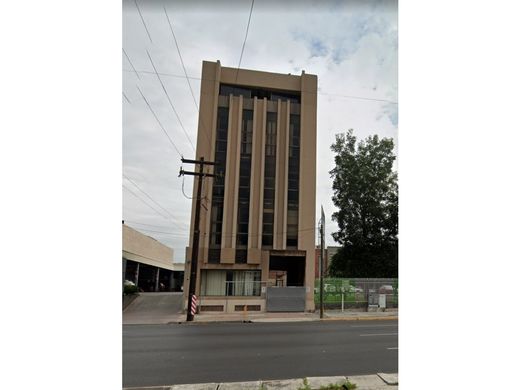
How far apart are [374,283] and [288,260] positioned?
4437mm

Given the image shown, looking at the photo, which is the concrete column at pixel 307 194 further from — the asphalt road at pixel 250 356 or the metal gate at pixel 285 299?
the asphalt road at pixel 250 356

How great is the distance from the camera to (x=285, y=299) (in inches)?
590

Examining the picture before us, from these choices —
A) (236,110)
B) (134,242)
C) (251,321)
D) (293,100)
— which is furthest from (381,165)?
(134,242)

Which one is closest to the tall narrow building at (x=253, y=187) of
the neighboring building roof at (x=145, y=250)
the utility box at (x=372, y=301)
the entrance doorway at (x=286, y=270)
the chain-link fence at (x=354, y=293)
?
the entrance doorway at (x=286, y=270)

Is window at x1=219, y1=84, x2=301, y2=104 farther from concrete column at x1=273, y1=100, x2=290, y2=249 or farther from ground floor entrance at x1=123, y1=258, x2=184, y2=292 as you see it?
ground floor entrance at x1=123, y1=258, x2=184, y2=292

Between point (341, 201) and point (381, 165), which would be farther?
point (341, 201)

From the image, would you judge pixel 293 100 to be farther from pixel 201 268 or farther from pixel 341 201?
pixel 201 268

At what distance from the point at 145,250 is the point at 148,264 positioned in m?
2.07

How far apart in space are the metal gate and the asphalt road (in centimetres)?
634

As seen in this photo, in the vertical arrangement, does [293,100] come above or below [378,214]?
above

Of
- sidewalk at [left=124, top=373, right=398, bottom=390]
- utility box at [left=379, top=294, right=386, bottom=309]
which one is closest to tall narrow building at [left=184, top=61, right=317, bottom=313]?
utility box at [left=379, top=294, right=386, bottom=309]

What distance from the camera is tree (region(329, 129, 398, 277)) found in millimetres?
17516

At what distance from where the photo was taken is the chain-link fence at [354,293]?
51.2ft

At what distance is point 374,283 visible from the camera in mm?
15930
